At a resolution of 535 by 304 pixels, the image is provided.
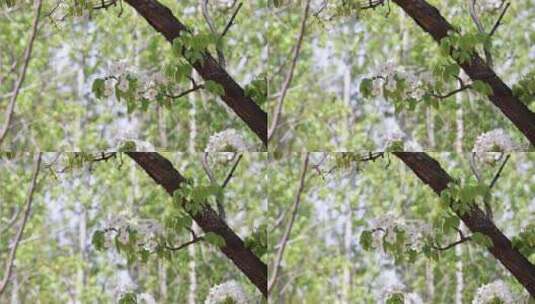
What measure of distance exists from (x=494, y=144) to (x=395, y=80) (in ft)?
1.32

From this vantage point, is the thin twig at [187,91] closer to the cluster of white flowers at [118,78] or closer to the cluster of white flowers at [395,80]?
the cluster of white flowers at [118,78]

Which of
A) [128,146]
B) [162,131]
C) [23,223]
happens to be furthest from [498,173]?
[23,223]

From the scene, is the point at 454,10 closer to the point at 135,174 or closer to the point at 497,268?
the point at 497,268

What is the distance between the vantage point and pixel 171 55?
3.32m

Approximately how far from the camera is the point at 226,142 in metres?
3.35

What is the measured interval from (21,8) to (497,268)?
73.5 inches

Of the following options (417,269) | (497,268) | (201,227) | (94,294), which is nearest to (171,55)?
(201,227)

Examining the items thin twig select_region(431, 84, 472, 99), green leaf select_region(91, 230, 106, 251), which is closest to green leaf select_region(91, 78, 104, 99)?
green leaf select_region(91, 230, 106, 251)

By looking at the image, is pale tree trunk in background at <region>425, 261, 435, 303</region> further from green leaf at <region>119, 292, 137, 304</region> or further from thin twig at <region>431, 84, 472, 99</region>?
green leaf at <region>119, 292, 137, 304</region>

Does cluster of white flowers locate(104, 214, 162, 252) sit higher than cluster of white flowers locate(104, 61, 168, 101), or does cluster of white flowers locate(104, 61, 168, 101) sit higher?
cluster of white flowers locate(104, 61, 168, 101)

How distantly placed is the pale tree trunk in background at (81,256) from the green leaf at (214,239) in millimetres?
427

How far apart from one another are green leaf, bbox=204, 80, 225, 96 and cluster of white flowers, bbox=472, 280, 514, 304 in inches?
43.9

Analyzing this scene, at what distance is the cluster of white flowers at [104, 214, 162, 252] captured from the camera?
3334 mm

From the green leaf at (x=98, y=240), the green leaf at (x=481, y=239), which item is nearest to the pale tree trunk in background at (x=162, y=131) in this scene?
the green leaf at (x=98, y=240)
